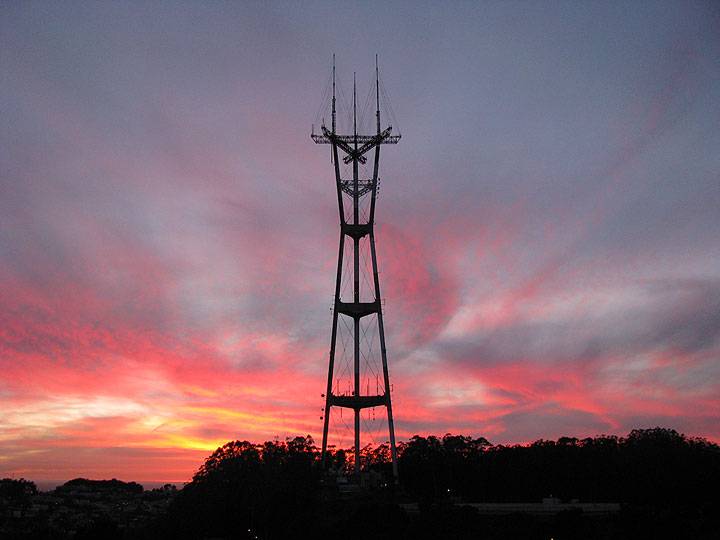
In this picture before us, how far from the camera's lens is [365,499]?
187 feet

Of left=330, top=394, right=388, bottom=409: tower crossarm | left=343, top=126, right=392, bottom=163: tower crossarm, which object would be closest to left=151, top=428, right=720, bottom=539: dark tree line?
left=330, top=394, right=388, bottom=409: tower crossarm

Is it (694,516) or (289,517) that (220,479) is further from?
(694,516)

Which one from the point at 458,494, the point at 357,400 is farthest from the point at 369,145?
the point at 458,494

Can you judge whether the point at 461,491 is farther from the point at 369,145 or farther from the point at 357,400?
the point at 369,145

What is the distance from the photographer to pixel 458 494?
75.3m

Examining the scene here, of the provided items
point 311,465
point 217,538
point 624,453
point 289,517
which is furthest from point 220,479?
point 624,453

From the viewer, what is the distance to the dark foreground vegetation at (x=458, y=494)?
4531cm

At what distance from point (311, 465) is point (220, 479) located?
36.2ft

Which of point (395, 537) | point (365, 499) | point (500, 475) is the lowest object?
point (395, 537)

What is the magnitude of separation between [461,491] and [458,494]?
0.92 meters

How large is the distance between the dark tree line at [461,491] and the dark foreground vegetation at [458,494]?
0.12 meters

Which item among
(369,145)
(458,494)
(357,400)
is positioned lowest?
(458,494)

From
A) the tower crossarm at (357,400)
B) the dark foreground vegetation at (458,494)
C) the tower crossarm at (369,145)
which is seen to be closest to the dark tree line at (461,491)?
the dark foreground vegetation at (458,494)

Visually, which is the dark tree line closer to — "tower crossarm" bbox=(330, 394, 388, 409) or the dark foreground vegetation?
the dark foreground vegetation
